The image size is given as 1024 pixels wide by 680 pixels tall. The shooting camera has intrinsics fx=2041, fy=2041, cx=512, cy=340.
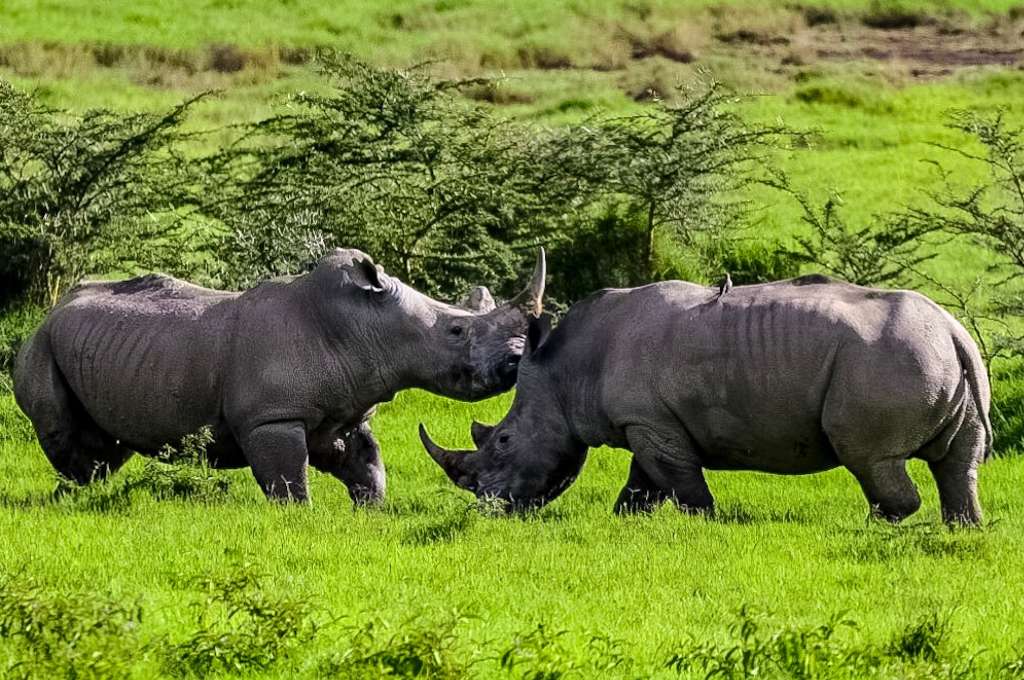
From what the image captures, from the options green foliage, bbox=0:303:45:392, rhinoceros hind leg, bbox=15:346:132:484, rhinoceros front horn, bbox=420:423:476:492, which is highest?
rhinoceros hind leg, bbox=15:346:132:484

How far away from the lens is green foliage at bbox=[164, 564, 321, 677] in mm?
8844

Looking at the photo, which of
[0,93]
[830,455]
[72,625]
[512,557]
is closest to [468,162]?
[0,93]

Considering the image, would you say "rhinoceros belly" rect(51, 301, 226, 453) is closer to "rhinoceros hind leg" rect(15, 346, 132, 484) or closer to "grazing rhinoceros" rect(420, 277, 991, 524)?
"rhinoceros hind leg" rect(15, 346, 132, 484)

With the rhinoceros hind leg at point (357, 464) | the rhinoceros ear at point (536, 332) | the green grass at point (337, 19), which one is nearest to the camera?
the rhinoceros hind leg at point (357, 464)

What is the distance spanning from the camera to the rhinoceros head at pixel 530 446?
47.2 ft

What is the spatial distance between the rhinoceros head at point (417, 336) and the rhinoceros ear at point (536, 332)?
13.8 inches

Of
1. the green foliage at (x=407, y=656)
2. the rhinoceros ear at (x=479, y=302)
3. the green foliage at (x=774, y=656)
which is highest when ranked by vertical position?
the green foliage at (x=407, y=656)

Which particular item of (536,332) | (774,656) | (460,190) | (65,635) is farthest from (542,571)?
(460,190)

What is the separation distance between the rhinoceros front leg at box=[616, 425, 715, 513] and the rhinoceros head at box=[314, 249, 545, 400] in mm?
1033

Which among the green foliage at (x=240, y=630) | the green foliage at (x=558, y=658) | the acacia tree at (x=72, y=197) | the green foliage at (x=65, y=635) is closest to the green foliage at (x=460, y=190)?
the acacia tree at (x=72, y=197)

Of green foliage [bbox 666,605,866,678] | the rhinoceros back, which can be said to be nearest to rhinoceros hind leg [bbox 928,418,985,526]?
green foliage [bbox 666,605,866,678]

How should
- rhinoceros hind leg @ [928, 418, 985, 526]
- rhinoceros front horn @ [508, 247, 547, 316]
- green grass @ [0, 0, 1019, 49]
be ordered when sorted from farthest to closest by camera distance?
1. green grass @ [0, 0, 1019, 49]
2. rhinoceros front horn @ [508, 247, 547, 316]
3. rhinoceros hind leg @ [928, 418, 985, 526]

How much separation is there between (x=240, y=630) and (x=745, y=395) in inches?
196

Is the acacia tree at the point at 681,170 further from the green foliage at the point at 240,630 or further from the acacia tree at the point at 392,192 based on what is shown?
the green foliage at the point at 240,630
